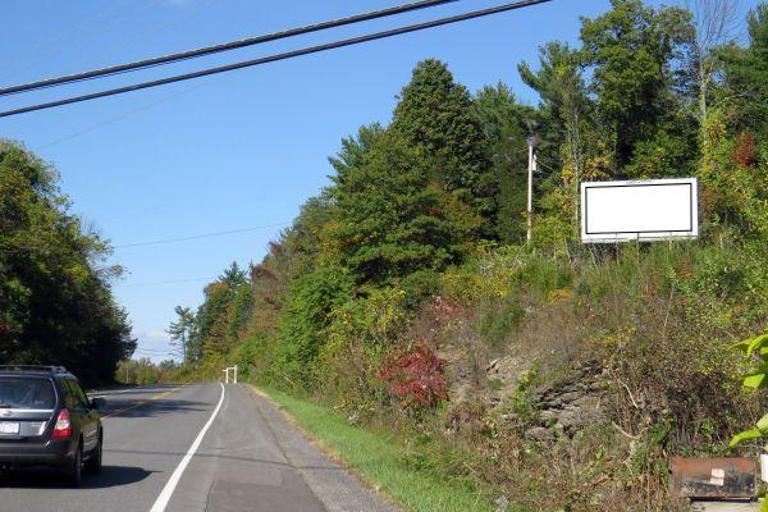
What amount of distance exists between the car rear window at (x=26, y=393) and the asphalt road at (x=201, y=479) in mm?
1223

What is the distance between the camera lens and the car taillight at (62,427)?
41.7 ft

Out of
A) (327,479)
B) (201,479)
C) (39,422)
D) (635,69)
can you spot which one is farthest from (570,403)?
(635,69)

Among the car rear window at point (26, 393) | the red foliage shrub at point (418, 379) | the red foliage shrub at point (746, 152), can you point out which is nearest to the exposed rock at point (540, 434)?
the red foliage shrub at point (418, 379)

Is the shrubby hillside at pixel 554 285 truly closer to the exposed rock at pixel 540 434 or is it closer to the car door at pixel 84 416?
the exposed rock at pixel 540 434

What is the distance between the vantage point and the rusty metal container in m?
12.6

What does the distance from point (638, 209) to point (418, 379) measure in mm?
7022

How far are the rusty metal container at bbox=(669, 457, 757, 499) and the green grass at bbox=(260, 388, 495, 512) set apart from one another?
9.20 feet

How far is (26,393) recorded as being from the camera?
13.0m

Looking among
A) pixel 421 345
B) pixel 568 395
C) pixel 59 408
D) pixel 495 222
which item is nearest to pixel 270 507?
pixel 59 408

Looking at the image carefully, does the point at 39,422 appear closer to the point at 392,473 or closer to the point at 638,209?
the point at 392,473

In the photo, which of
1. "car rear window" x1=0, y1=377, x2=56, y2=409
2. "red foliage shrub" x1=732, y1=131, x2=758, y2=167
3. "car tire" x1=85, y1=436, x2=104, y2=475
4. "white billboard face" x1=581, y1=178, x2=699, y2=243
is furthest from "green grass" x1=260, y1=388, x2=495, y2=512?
"red foliage shrub" x1=732, y1=131, x2=758, y2=167

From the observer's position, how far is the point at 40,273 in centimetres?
4756

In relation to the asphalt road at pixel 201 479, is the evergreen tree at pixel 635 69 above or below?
above

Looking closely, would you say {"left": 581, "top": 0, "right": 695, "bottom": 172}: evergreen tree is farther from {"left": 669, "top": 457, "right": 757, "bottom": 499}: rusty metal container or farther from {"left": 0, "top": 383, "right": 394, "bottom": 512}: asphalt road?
{"left": 669, "top": 457, "right": 757, "bottom": 499}: rusty metal container
